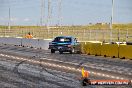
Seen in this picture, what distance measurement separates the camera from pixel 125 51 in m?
32.8

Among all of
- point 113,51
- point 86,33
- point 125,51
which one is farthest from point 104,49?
point 86,33

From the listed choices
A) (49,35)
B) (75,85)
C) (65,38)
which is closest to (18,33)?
(49,35)

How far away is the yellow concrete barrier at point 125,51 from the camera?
32.2 meters

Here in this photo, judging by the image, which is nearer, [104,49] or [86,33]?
[104,49]

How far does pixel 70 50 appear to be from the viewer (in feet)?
128

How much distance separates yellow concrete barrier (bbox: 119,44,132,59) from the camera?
32.2 metres

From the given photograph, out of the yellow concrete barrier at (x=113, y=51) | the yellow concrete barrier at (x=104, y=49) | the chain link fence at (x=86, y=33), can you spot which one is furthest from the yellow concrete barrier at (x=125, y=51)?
the chain link fence at (x=86, y=33)

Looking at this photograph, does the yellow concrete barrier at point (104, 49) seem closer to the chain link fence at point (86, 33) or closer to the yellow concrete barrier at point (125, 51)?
the yellow concrete barrier at point (125, 51)

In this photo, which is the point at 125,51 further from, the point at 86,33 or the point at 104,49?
the point at 86,33

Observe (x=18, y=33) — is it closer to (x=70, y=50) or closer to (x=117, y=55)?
(x=70, y=50)

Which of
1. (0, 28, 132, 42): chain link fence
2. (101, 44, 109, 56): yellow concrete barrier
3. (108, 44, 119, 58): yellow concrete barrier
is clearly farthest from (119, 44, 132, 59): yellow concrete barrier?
(0, 28, 132, 42): chain link fence

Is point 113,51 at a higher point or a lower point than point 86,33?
lower

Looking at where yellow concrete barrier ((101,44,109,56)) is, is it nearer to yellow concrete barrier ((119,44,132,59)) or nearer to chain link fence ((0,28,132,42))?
yellow concrete barrier ((119,44,132,59))

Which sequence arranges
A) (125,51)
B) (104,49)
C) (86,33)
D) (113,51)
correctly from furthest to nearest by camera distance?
1. (86,33)
2. (104,49)
3. (113,51)
4. (125,51)
